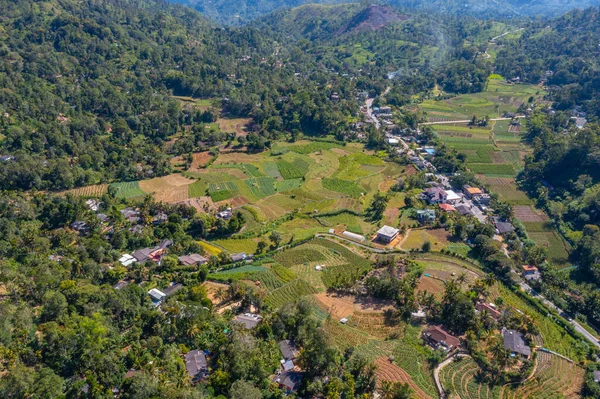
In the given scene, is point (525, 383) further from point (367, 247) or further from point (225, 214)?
point (225, 214)

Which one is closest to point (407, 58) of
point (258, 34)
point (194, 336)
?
point (258, 34)

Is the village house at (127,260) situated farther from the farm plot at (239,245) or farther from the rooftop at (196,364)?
the rooftop at (196,364)

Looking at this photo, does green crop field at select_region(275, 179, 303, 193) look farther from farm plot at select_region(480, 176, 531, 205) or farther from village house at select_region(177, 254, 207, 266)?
farm plot at select_region(480, 176, 531, 205)

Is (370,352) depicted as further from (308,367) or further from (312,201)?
(312,201)

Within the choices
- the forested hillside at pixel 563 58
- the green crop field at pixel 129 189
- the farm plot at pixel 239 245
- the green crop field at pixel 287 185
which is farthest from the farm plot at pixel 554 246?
the green crop field at pixel 129 189

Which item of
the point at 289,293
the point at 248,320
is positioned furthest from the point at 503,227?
the point at 248,320

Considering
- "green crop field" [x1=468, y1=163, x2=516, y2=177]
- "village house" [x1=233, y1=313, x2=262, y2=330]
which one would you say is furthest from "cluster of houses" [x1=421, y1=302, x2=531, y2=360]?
"green crop field" [x1=468, y1=163, x2=516, y2=177]

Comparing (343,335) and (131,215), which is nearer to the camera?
(343,335)
